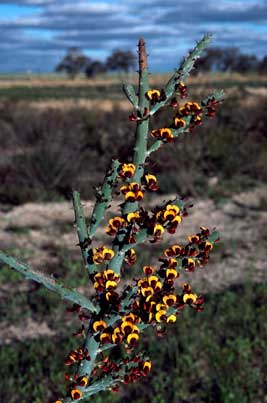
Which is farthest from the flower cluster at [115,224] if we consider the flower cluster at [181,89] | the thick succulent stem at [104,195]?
the flower cluster at [181,89]

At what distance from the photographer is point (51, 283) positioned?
1.75 metres

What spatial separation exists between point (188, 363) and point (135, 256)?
14.7 ft

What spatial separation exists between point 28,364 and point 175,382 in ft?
4.28

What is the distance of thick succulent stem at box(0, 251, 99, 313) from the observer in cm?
171

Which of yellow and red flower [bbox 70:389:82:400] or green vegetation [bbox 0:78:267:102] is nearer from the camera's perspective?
yellow and red flower [bbox 70:389:82:400]

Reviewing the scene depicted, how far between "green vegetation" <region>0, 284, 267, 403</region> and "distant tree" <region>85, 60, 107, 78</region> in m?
85.5

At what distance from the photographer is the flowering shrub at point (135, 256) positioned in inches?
62.9

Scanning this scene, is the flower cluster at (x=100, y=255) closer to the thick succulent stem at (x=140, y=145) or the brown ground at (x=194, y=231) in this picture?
the thick succulent stem at (x=140, y=145)

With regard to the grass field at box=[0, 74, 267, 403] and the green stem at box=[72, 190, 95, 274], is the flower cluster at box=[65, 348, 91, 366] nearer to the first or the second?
the green stem at box=[72, 190, 95, 274]

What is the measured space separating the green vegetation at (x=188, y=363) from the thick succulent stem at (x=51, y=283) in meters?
3.80

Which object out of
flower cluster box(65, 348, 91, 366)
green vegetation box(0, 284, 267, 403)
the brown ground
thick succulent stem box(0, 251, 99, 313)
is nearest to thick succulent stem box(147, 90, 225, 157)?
thick succulent stem box(0, 251, 99, 313)

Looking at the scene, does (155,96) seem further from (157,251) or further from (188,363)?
(157,251)

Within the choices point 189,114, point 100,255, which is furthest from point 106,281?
point 189,114

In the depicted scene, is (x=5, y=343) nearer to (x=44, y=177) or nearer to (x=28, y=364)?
(x=28, y=364)
